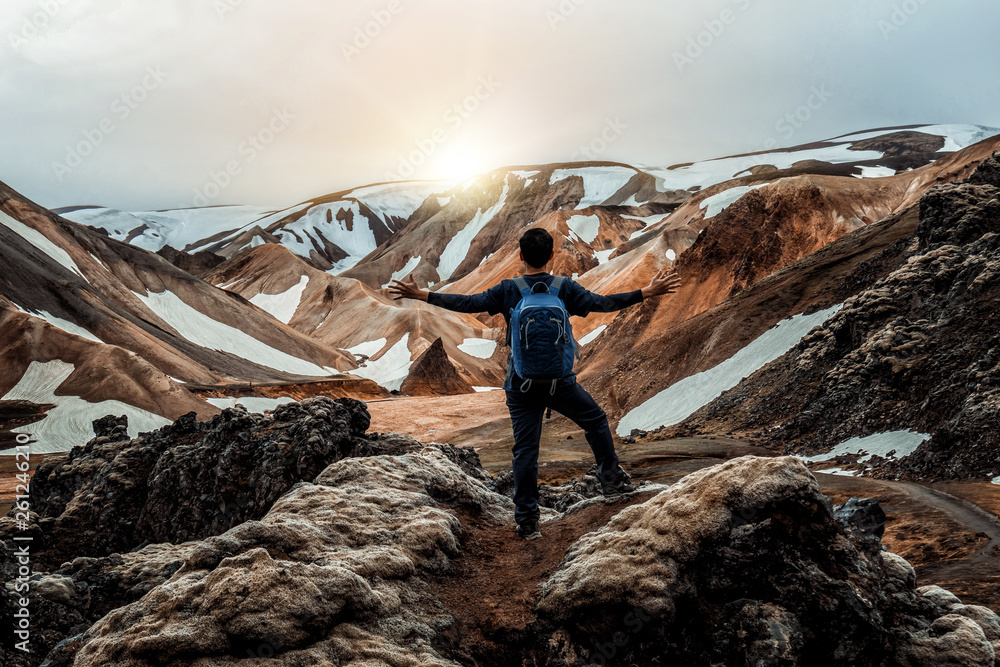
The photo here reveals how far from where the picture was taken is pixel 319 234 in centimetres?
18625

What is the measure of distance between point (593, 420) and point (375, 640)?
8.75 ft

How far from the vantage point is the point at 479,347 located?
→ 85.0m

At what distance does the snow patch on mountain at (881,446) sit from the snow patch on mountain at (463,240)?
12185 cm

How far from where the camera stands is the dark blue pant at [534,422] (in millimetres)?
5512

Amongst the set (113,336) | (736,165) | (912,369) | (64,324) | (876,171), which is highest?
(736,165)

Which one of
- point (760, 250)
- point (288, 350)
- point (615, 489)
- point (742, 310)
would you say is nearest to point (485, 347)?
point (288, 350)

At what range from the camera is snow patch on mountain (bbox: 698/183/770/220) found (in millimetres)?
80750

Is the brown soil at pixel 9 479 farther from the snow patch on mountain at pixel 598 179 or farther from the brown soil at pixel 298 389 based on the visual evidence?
the snow patch on mountain at pixel 598 179

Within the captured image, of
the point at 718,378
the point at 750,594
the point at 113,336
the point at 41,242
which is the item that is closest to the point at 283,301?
the point at 41,242

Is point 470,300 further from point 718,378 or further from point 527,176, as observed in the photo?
point 527,176

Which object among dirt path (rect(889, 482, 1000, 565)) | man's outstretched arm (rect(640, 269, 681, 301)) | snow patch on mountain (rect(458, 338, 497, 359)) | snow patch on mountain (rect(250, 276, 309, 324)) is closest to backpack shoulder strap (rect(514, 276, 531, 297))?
man's outstretched arm (rect(640, 269, 681, 301))

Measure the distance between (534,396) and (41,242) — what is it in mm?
64567

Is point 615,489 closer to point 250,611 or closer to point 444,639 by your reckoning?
point 444,639

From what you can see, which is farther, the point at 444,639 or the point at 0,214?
the point at 0,214
